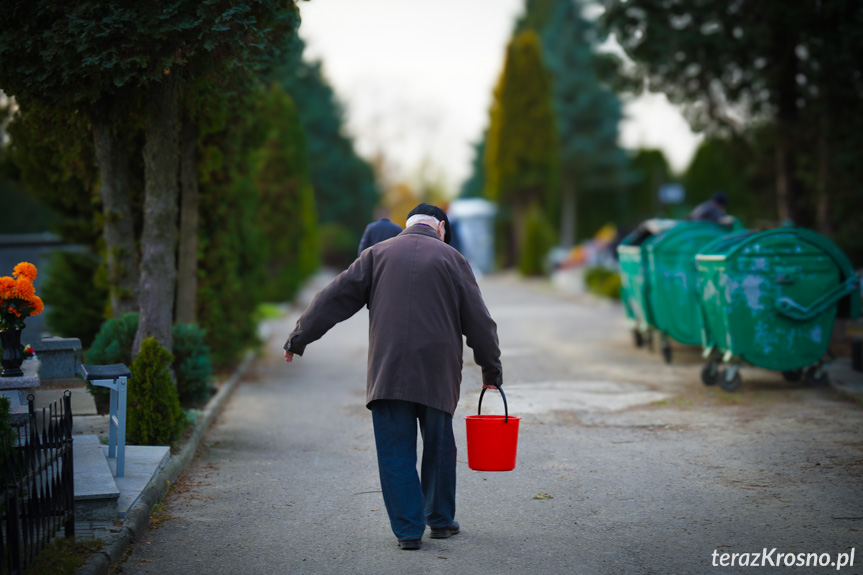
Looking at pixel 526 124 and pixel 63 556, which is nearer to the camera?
pixel 63 556

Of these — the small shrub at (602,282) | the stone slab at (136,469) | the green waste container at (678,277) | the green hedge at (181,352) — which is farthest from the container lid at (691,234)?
the small shrub at (602,282)

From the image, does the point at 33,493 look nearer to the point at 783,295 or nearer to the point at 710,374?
the point at 783,295

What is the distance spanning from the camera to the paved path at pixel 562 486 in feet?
16.7

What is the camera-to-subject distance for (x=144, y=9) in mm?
6957

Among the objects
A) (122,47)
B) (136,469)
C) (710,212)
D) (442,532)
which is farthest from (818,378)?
(122,47)

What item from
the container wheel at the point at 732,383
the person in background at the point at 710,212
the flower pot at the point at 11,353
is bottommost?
the container wheel at the point at 732,383

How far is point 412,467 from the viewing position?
17.2 ft

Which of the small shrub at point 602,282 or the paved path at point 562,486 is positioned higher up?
the small shrub at point 602,282

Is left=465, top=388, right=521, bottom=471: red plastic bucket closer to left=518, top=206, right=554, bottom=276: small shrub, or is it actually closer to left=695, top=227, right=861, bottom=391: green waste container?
left=695, top=227, right=861, bottom=391: green waste container

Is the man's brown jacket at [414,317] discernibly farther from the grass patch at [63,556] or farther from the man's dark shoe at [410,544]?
the grass patch at [63,556]

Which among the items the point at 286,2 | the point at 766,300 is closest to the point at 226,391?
the point at 286,2

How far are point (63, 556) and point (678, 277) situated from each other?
9041 millimetres

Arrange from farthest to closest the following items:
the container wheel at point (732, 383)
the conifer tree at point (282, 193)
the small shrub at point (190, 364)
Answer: the conifer tree at point (282, 193) < the container wheel at point (732, 383) < the small shrub at point (190, 364)

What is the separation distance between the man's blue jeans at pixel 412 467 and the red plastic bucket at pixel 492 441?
0.45ft
